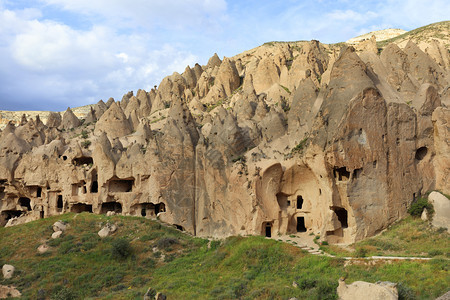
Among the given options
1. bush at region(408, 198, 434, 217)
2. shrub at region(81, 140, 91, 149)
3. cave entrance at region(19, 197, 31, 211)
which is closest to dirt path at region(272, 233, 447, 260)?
bush at region(408, 198, 434, 217)

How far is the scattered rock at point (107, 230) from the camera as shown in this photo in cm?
3547

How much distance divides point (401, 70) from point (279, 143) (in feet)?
46.4

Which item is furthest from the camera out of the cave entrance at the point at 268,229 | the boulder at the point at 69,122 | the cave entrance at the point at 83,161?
the boulder at the point at 69,122

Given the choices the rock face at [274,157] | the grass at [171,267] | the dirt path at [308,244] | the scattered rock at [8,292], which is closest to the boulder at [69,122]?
the rock face at [274,157]

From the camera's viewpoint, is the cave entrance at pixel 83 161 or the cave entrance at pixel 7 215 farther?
the cave entrance at pixel 7 215

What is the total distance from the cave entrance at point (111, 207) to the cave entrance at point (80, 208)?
120 inches

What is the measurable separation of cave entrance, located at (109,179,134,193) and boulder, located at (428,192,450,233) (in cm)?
2857

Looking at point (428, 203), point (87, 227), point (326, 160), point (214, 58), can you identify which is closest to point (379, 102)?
point (326, 160)

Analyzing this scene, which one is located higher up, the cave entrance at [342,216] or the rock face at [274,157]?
the rock face at [274,157]

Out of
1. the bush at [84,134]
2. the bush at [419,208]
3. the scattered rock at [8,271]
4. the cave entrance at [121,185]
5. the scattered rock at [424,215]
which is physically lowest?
the scattered rock at [8,271]

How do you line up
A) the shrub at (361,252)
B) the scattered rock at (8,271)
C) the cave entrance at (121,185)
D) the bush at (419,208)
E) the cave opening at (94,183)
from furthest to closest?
the cave opening at (94,183)
the cave entrance at (121,185)
the scattered rock at (8,271)
the bush at (419,208)
the shrub at (361,252)

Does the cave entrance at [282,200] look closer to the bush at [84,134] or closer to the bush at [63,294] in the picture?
the bush at [63,294]

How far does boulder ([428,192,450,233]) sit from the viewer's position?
2801 cm

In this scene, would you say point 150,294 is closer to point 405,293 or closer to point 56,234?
point 405,293
